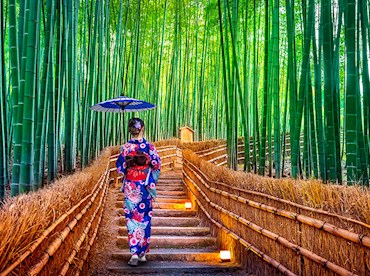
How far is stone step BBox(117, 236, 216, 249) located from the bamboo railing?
0.15 m

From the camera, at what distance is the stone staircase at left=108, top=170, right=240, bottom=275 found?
11.1 feet

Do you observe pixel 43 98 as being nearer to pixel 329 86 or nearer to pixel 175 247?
pixel 175 247

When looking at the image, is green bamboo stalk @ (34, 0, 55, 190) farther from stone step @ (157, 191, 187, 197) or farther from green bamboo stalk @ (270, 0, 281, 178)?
stone step @ (157, 191, 187, 197)

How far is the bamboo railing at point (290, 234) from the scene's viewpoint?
76.4 inches

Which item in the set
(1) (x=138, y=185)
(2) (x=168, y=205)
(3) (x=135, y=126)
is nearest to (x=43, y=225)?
(1) (x=138, y=185)

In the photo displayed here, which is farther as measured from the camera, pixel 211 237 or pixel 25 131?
pixel 211 237

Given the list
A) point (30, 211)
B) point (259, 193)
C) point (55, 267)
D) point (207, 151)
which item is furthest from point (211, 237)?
point (207, 151)

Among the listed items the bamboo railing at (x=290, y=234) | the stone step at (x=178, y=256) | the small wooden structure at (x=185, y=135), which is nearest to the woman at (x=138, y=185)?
the stone step at (x=178, y=256)

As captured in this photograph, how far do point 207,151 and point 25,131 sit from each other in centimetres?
688

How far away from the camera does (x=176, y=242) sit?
414 cm

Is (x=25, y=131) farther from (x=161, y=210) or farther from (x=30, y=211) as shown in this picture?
(x=161, y=210)

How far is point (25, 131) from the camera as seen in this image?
10.8 feet

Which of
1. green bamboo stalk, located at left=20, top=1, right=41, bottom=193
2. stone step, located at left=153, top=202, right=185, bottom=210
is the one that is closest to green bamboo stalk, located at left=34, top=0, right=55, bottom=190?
green bamboo stalk, located at left=20, top=1, right=41, bottom=193

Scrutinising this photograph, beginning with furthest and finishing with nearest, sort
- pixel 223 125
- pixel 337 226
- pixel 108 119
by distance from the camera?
1. pixel 223 125
2. pixel 108 119
3. pixel 337 226
